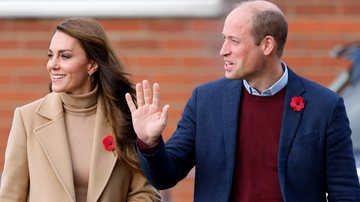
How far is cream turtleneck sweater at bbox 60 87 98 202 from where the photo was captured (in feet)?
19.8

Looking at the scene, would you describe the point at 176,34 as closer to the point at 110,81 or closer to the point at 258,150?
the point at 110,81

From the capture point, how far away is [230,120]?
228 inches

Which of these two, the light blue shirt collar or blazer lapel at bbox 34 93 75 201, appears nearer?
the light blue shirt collar

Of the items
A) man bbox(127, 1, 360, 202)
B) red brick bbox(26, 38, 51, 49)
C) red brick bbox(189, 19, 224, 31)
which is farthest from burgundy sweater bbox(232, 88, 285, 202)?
red brick bbox(26, 38, 51, 49)

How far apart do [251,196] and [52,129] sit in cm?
100

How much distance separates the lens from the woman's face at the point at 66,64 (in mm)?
6000

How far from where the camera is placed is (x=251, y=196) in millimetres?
5688

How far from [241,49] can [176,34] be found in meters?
4.65

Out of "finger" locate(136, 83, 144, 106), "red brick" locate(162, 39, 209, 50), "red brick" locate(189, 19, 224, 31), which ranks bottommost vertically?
"red brick" locate(162, 39, 209, 50)

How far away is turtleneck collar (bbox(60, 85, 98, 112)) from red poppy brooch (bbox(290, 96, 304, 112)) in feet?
3.12

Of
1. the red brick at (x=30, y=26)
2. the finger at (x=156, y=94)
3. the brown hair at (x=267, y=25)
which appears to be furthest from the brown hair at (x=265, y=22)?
the red brick at (x=30, y=26)

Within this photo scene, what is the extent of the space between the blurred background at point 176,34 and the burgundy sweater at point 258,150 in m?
4.48

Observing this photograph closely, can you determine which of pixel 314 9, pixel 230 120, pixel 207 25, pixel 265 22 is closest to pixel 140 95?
pixel 230 120

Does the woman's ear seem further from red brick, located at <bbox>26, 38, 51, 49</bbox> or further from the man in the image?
red brick, located at <bbox>26, 38, 51, 49</bbox>
